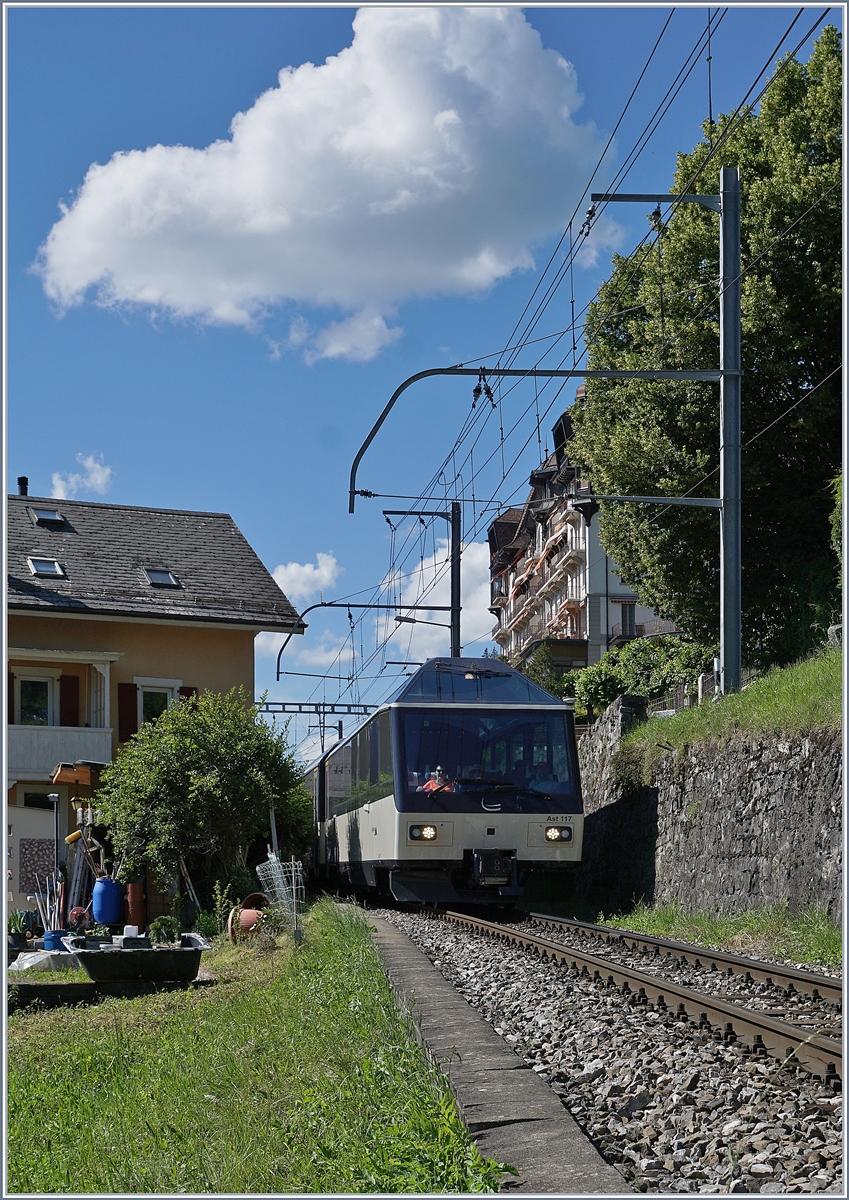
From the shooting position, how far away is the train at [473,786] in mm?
17016

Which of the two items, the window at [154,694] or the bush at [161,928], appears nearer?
the bush at [161,928]

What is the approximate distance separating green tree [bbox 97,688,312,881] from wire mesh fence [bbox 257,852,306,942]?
3.21 metres

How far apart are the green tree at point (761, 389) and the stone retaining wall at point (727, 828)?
658 centimetres

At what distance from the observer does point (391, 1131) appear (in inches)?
191

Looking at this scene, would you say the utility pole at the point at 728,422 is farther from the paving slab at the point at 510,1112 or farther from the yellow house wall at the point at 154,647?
the yellow house wall at the point at 154,647

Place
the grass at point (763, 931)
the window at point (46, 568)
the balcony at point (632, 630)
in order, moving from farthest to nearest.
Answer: the balcony at point (632, 630)
the window at point (46, 568)
the grass at point (763, 931)

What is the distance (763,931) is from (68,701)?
21552 mm

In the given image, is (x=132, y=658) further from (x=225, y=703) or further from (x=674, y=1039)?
(x=674, y=1039)

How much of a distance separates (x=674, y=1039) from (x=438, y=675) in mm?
11618

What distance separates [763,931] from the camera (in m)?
12.9

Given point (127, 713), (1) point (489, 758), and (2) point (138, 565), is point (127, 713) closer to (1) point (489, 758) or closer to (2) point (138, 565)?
(2) point (138, 565)

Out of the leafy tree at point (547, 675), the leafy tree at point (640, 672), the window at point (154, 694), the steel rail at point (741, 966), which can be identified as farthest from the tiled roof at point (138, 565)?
the leafy tree at point (547, 675)

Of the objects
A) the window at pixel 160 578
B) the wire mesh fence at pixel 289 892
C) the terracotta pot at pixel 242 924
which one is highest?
the window at pixel 160 578

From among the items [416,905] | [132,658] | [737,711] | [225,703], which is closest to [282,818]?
[225,703]
